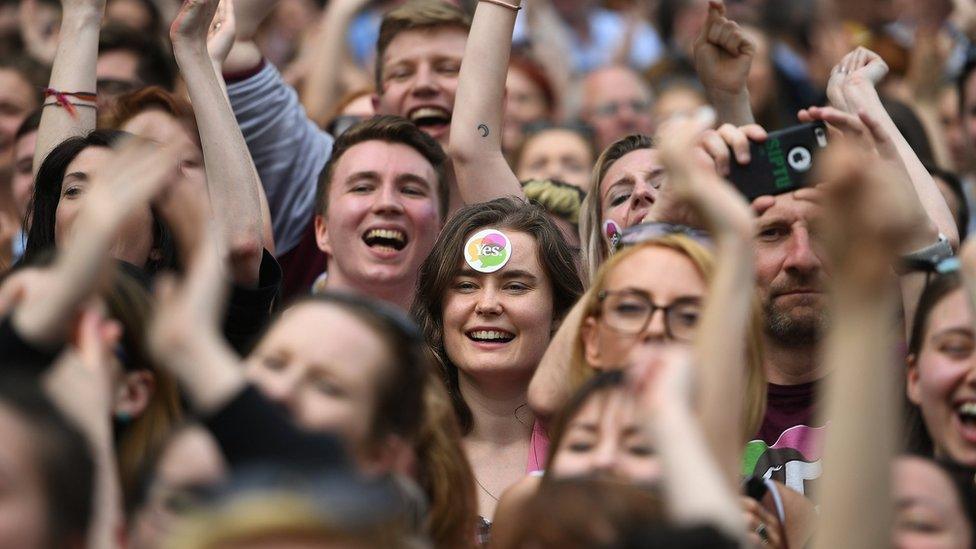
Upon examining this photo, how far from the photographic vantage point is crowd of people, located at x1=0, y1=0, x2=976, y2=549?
99.3 inches

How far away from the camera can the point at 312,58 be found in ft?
23.4

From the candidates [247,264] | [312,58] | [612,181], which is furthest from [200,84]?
[312,58]

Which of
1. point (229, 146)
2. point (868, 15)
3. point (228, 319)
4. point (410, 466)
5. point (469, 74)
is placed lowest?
point (410, 466)

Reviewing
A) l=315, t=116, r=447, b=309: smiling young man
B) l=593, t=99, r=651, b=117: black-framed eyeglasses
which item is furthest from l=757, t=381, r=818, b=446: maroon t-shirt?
l=593, t=99, r=651, b=117: black-framed eyeglasses

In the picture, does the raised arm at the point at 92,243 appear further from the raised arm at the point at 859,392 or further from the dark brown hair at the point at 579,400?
the raised arm at the point at 859,392

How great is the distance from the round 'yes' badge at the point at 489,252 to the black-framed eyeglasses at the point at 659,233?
671 mm

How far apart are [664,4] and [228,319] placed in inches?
230

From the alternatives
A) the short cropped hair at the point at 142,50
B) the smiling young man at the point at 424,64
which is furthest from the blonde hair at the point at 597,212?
the short cropped hair at the point at 142,50

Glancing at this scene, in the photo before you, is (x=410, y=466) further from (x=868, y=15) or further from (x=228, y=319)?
(x=868, y=15)

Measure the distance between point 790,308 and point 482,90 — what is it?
111 cm

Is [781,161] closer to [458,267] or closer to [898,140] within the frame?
[898,140]

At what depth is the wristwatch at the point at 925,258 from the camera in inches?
164

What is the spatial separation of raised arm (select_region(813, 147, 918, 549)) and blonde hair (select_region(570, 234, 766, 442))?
0.94 meters

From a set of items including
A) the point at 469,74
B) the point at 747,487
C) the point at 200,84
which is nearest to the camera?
the point at 747,487
